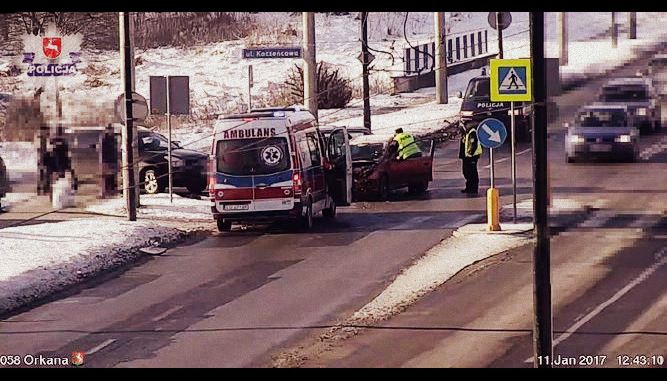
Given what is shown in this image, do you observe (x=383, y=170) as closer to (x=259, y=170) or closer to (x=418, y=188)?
(x=418, y=188)

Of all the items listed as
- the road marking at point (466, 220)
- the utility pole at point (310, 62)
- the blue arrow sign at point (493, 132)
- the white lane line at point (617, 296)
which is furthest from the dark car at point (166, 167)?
the white lane line at point (617, 296)

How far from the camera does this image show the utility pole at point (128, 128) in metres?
24.2

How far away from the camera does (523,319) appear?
16328 millimetres

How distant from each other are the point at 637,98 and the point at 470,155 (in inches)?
181

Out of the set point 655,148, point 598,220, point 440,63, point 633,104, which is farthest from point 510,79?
point 440,63

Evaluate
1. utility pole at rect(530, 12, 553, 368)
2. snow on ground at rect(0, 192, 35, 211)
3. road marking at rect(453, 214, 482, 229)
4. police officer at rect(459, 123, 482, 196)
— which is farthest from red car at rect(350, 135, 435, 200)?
utility pole at rect(530, 12, 553, 368)

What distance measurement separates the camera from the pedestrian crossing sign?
802 inches

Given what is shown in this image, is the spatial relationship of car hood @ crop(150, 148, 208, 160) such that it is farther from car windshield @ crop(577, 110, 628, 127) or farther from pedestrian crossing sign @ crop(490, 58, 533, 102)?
pedestrian crossing sign @ crop(490, 58, 533, 102)

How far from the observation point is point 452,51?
40781 millimetres

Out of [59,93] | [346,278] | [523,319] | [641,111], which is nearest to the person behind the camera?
[523,319]

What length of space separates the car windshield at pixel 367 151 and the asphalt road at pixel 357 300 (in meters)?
2.47
